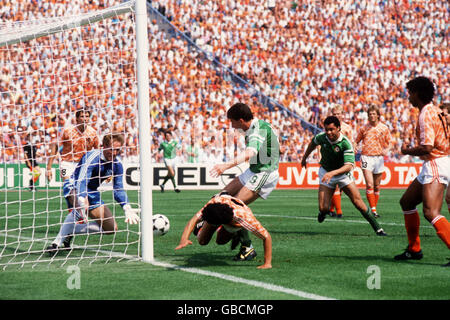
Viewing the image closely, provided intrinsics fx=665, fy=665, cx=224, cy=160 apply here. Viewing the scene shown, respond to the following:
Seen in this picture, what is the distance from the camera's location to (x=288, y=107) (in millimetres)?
32719

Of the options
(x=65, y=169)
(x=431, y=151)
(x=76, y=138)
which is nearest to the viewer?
(x=431, y=151)

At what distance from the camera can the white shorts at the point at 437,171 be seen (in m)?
7.86

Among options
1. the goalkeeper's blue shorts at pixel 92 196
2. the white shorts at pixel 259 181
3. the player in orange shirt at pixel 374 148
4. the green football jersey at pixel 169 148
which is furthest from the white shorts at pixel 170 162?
the white shorts at pixel 259 181

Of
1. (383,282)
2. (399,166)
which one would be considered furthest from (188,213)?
(399,166)

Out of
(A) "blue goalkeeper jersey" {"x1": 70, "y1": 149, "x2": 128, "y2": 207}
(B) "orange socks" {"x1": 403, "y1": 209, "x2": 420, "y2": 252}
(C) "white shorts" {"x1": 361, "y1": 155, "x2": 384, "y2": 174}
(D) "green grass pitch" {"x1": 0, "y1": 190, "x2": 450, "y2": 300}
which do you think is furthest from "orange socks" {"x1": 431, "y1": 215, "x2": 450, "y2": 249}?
(C) "white shorts" {"x1": 361, "y1": 155, "x2": 384, "y2": 174}

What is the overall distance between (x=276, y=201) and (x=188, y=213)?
5111mm

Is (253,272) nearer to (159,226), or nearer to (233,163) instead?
(233,163)

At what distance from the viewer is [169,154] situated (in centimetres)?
2562

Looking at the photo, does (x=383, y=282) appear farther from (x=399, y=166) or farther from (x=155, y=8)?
(x=155, y=8)

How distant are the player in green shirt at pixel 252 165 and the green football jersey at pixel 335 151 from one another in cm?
290

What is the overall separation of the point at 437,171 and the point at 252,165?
2.36 metres

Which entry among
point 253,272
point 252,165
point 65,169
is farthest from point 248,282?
point 65,169

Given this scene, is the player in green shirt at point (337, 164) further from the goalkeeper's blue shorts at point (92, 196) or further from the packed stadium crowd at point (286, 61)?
the packed stadium crowd at point (286, 61)

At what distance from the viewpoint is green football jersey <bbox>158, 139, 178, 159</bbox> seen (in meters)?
25.6
